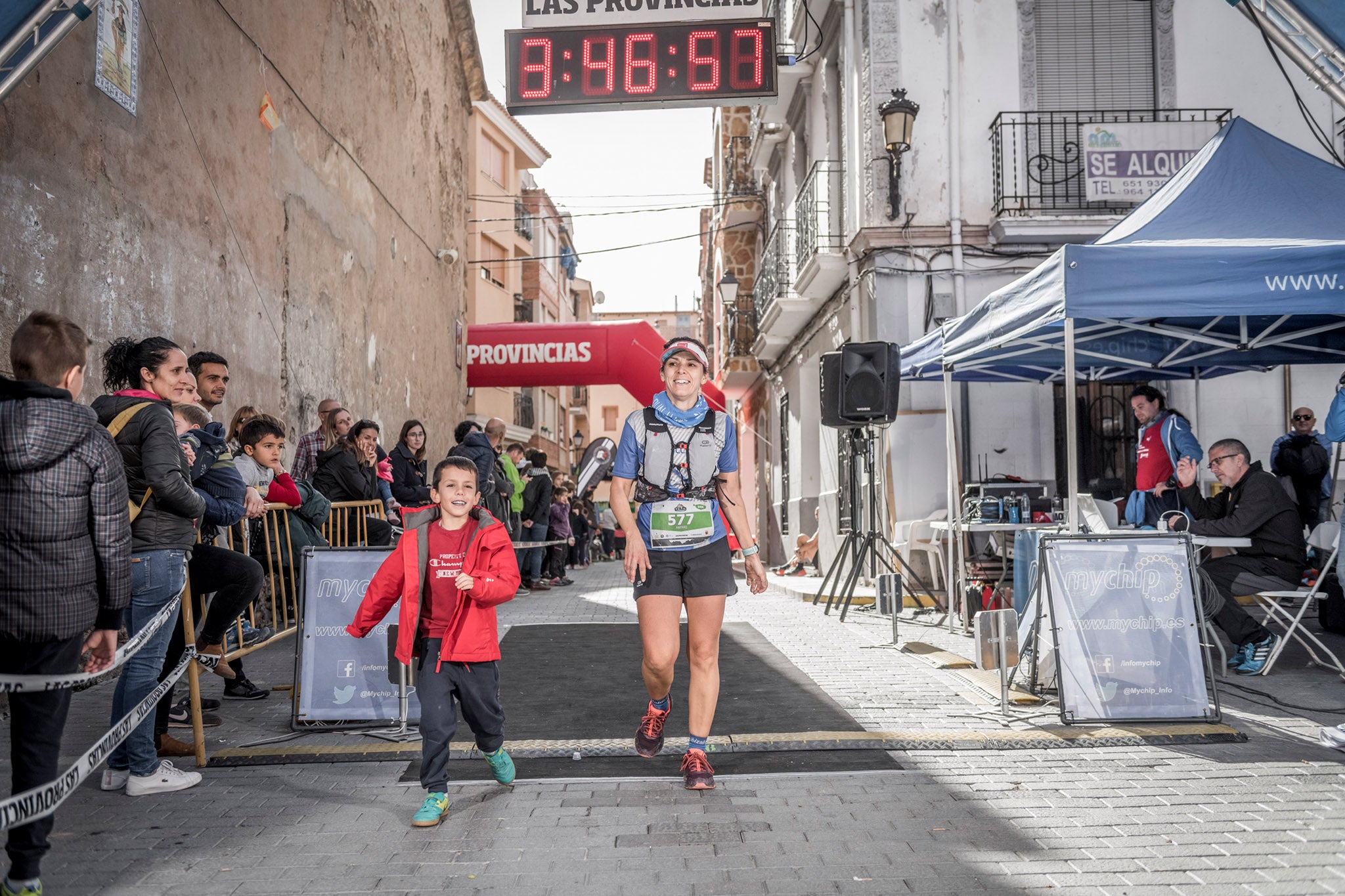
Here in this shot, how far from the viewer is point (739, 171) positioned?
25.9 meters

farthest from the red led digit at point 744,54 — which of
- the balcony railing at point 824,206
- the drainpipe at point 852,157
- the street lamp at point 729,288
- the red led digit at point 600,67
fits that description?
the street lamp at point 729,288

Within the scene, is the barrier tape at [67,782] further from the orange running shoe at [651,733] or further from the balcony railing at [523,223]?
the balcony railing at [523,223]

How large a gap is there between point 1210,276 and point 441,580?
4.85m

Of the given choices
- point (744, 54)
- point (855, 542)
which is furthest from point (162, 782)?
point (855, 542)

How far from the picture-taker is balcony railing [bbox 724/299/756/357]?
24.5m

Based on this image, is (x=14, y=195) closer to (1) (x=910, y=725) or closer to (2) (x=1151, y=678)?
(1) (x=910, y=725)

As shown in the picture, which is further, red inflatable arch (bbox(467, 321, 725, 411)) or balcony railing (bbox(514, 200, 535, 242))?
balcony railing (bbox(514, 200, 535, 242))

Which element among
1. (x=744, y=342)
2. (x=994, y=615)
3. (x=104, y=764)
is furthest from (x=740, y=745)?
(x=744, y=342)

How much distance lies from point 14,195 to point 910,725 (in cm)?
586

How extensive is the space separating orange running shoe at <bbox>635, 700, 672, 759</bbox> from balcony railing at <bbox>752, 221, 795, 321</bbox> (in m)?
13.6

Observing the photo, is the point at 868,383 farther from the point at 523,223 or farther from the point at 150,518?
the point at 523,223

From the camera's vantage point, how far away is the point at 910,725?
18.7 feet

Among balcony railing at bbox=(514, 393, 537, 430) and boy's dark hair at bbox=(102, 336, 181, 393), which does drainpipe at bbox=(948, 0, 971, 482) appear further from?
balcony railing at bbox=(514, 393, 537, 430)

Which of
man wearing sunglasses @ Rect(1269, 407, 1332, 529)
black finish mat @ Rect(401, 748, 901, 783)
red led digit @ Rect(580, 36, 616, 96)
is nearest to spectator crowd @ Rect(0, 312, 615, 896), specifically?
black finish mat @ Rect(401, 748, 901, 783)
